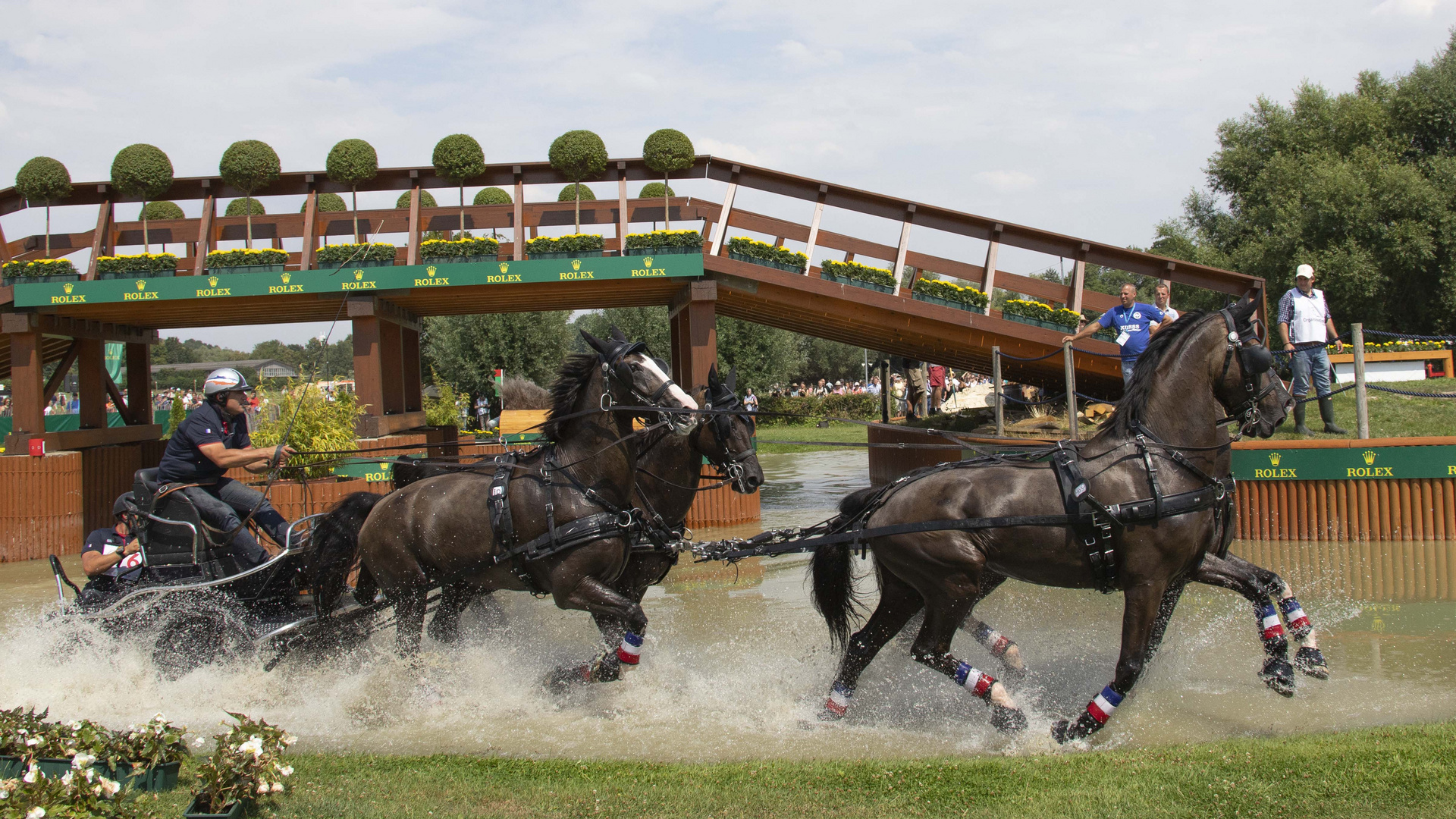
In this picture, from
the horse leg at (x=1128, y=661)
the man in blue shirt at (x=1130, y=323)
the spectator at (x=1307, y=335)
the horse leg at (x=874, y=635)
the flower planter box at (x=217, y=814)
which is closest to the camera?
the flower planter box at (x=217, y=814)

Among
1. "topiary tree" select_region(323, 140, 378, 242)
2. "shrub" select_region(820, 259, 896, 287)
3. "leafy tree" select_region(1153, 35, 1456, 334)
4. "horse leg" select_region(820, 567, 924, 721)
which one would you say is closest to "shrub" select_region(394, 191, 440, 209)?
"topiary tree" select_region(323, 140, 378, 242)

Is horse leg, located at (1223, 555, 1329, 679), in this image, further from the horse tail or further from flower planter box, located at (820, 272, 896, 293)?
flower planter box, located at (820, 272, 896, 293)

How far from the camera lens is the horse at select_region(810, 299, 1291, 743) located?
5145mm

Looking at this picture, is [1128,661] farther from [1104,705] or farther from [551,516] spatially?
[551,516]

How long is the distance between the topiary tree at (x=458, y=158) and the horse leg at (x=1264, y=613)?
11.6 metres

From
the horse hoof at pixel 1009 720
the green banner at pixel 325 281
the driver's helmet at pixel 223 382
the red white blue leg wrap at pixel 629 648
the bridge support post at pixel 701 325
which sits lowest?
the horse hoof at pixel 1009 720

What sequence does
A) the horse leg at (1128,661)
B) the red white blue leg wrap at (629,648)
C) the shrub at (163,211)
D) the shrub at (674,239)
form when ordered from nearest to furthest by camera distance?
the horse leg at (1128,661) → the red white blue leg wrap at (629,648) → the shrub at (674,239) → the shrub at (163,211)

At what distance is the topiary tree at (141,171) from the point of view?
13.8 metres

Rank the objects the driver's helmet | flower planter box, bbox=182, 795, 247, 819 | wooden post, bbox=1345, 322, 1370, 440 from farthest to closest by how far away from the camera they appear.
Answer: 1. wooden post, bbox=1345, 322, 1370, 440
2. the driver's helmet
3. flower planter box, bbox=182, 795, 247, 819

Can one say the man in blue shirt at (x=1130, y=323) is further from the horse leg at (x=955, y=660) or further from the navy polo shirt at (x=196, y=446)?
the navy polo shirt at (x=196, y=446)

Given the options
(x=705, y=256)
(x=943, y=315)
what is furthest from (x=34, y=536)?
(x=943, y=315)

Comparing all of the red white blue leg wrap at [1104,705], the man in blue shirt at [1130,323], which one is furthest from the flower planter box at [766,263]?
the red white blue leg wrap at [1104,705]

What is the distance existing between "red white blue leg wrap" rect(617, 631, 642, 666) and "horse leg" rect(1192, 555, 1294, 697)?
10.9 feet

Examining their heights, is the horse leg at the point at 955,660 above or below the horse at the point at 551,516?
below
